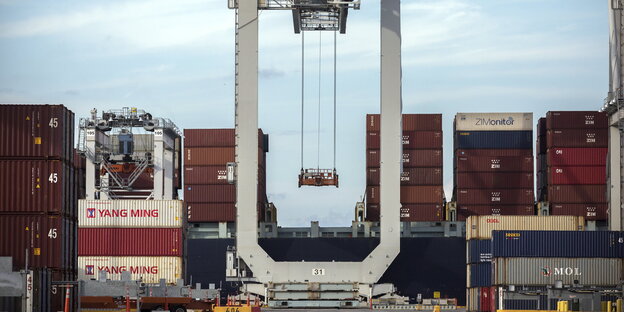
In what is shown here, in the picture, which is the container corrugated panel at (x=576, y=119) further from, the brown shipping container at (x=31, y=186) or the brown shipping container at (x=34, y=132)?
the brown shipping container at (x=31, y=186)

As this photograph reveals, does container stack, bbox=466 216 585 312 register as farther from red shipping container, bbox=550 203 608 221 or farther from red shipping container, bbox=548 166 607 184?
red shipping container, bbox=548 166 607 184

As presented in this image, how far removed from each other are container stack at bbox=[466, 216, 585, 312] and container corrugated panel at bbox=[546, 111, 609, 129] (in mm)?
14085

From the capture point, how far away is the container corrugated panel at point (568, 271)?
185 feet

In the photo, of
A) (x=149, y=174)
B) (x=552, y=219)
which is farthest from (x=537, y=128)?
(x=149, y=174)

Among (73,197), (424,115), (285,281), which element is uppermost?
(424,115)

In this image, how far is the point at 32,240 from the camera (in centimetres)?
4306

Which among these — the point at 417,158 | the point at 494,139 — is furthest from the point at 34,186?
the point at 494,139

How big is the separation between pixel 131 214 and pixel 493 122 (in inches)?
1083

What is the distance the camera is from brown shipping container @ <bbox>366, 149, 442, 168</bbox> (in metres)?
81.8

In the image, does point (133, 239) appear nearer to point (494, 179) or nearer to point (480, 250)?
point (480, 250)

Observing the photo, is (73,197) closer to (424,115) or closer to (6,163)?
(6,163)

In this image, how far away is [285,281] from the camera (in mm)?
70125

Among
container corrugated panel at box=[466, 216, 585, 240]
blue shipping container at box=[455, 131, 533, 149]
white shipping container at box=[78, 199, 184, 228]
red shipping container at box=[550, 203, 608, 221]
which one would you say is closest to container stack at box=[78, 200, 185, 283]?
white shipping container at box=[78, 199, 184, 228]

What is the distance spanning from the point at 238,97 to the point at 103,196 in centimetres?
1129
